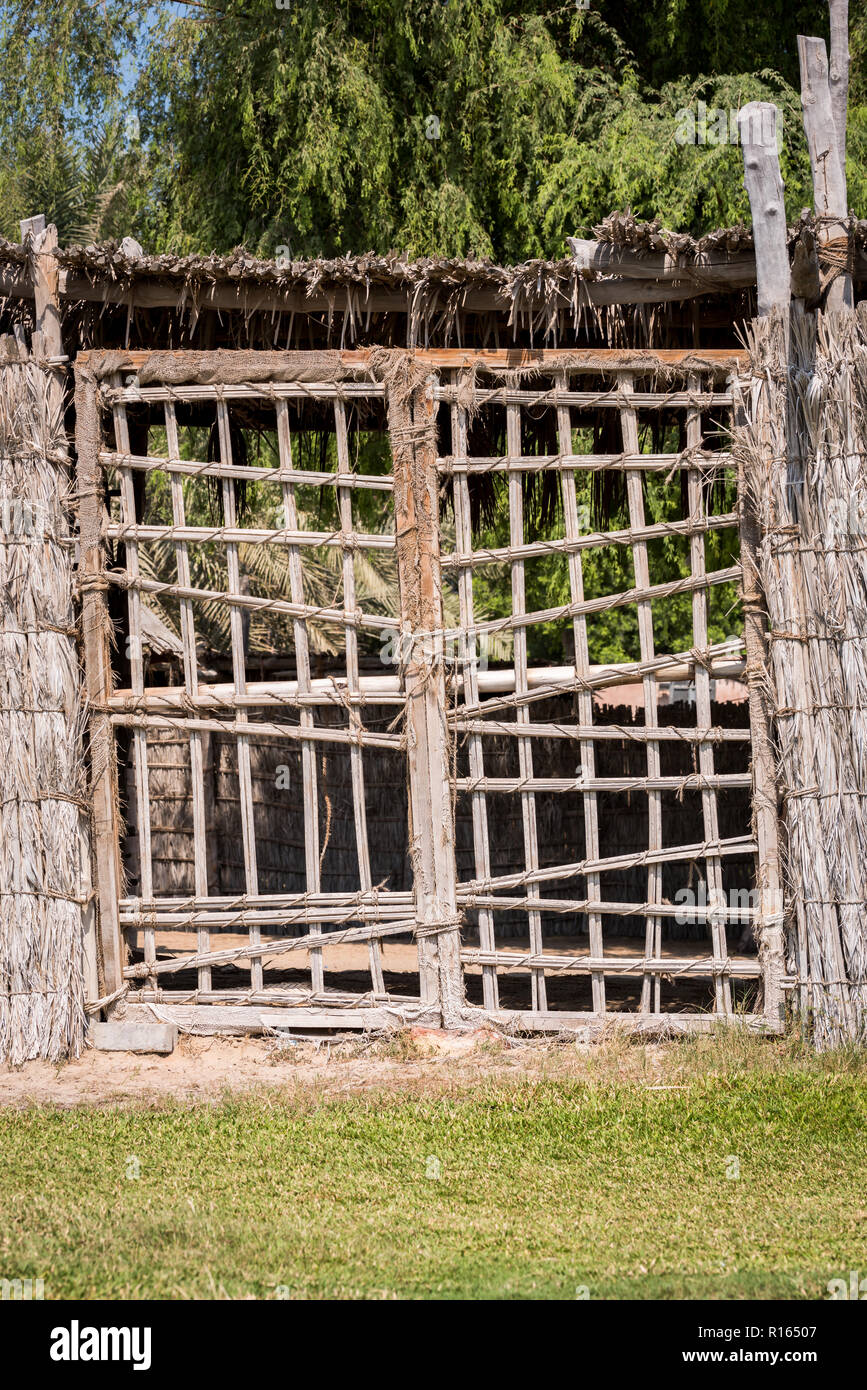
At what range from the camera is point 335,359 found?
640cm

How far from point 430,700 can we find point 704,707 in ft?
4.13

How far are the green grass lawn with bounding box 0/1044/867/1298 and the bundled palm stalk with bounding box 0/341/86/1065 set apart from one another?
0.80m

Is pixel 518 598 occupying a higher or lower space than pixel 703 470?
lower

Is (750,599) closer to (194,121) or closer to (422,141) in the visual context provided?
(422,141)

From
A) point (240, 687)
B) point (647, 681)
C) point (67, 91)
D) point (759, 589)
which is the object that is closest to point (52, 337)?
point (240, 687)

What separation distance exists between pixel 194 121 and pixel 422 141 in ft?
7.30

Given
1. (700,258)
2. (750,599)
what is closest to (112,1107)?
(750,599)

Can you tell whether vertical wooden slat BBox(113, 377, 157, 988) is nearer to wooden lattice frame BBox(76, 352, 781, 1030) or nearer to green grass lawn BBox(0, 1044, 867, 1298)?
wooden lattice frame BBox(76, 352, 781, 1030)

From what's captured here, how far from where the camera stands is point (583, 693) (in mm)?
6371

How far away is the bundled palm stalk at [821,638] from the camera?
5.61 m

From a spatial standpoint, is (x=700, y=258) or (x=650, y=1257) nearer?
(x=650, y=1257)

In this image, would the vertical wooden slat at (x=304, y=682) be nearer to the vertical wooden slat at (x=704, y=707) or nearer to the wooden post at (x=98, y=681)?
the wooden post at (x=98, y=681)

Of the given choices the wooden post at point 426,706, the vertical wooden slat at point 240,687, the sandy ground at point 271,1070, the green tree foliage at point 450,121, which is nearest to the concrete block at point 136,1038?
the sandy ground at point 271,1070
